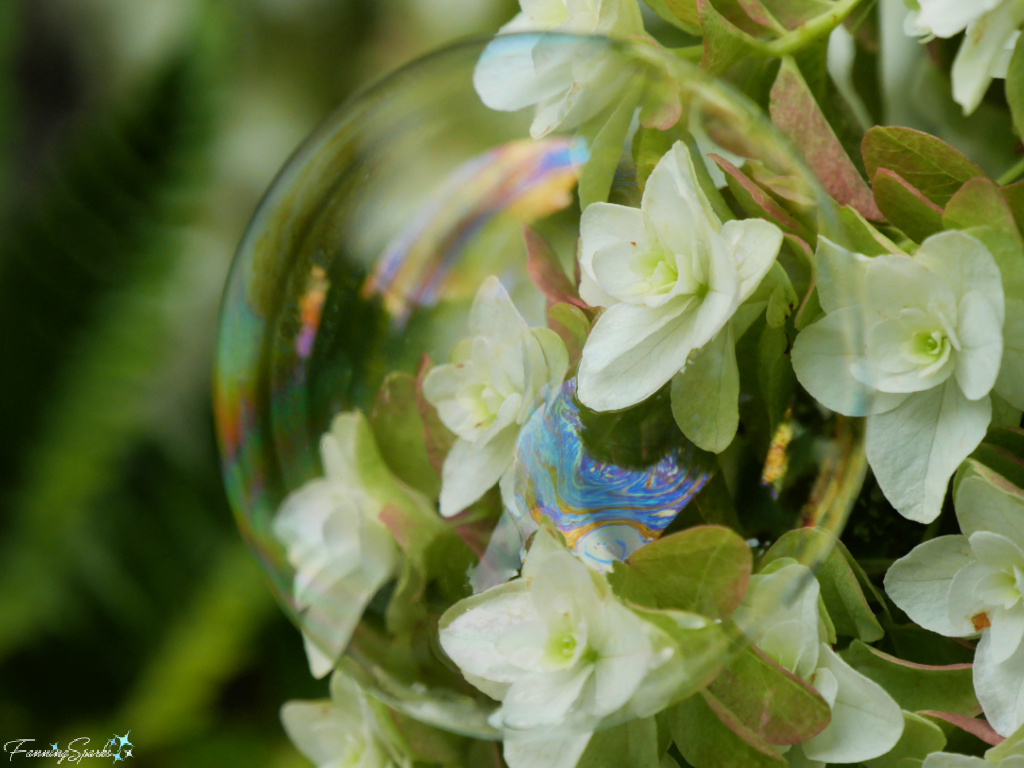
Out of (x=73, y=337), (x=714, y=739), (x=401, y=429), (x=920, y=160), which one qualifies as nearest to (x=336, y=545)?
(x=401, y=429)

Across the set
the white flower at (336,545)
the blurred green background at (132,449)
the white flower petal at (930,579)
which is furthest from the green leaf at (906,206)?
the blurred green background at (132,449)

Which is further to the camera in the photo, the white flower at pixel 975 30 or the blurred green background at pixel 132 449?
the blurred green background at pixel 132 449

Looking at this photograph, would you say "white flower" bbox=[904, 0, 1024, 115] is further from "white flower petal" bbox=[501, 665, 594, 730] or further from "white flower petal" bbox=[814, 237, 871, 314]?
"white flower petal" bbox=[501, 665, 594, 730]

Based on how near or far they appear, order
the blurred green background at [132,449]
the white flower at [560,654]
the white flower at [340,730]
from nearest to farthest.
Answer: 1. the white flower at [560,654]
2. the white flower at [340,730]
3. the blurred green background at [132,449]

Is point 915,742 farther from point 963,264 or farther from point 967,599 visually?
point 963,264

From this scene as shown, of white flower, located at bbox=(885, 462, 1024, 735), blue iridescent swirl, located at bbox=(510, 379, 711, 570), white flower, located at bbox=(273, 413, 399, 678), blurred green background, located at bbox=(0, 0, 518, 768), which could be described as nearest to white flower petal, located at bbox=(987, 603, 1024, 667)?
white flower, located at bbox=(885, 462, 1024, 735)

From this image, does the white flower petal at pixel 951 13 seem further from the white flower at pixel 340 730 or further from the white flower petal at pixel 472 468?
the white flower at pixel 340 730
